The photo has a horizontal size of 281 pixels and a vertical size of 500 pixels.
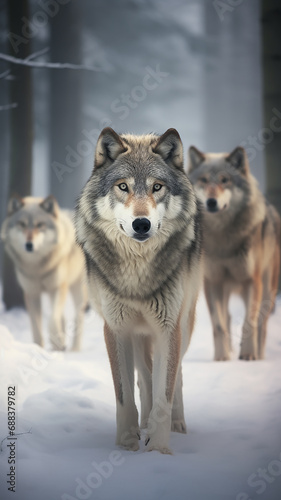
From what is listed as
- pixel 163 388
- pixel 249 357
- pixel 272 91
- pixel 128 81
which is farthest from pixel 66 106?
pixel 163 388

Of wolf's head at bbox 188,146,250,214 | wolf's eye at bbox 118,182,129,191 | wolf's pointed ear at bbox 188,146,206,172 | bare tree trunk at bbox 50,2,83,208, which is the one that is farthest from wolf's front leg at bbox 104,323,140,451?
bare tree trunk at bbox 50,2,83,208

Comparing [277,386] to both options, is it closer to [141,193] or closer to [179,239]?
[179,239]

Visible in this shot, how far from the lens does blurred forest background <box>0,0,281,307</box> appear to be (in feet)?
A: 23.6

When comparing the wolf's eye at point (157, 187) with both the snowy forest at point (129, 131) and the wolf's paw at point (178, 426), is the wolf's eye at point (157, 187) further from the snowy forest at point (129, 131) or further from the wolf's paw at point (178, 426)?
the wolf's paw at point (178, 426)

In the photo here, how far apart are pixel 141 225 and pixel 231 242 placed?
9.06 feet

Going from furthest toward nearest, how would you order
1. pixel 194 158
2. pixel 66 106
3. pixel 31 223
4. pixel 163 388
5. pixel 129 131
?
1. pixel 66 106
2. pixel 31 223
3. pixel 194 158
4. pixel 129 131
5. pixel 163 388

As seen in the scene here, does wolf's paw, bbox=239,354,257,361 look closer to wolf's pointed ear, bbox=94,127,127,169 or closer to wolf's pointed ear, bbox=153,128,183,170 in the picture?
wolf's pointed ear, bbox=153,128,183,170

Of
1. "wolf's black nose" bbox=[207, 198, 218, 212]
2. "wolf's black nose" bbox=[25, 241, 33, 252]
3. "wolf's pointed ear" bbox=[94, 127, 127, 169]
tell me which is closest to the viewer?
"wolf's pointed ear" bbox=[94, 127, 127, 169]

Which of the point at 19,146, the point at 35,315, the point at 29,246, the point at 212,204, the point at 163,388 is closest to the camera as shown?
the point at 163,388

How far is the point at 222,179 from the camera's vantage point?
491cm

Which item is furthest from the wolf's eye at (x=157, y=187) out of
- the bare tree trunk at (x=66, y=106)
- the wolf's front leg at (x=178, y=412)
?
the bare tree trunk at (x=66, y=106)

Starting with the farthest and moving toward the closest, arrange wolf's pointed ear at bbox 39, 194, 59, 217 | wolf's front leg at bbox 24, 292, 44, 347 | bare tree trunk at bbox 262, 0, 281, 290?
1. wolf's pointed ear at bbox 39, 194, 59, 217
2. bare tree trunk at bbox 262, 0, 281, 290
3. wolf's front leg at bbox 24, 292, 44, 347

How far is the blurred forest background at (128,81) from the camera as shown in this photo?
23.6 ft

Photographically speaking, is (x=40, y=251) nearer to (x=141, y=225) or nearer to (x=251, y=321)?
(x=251, y=321)
